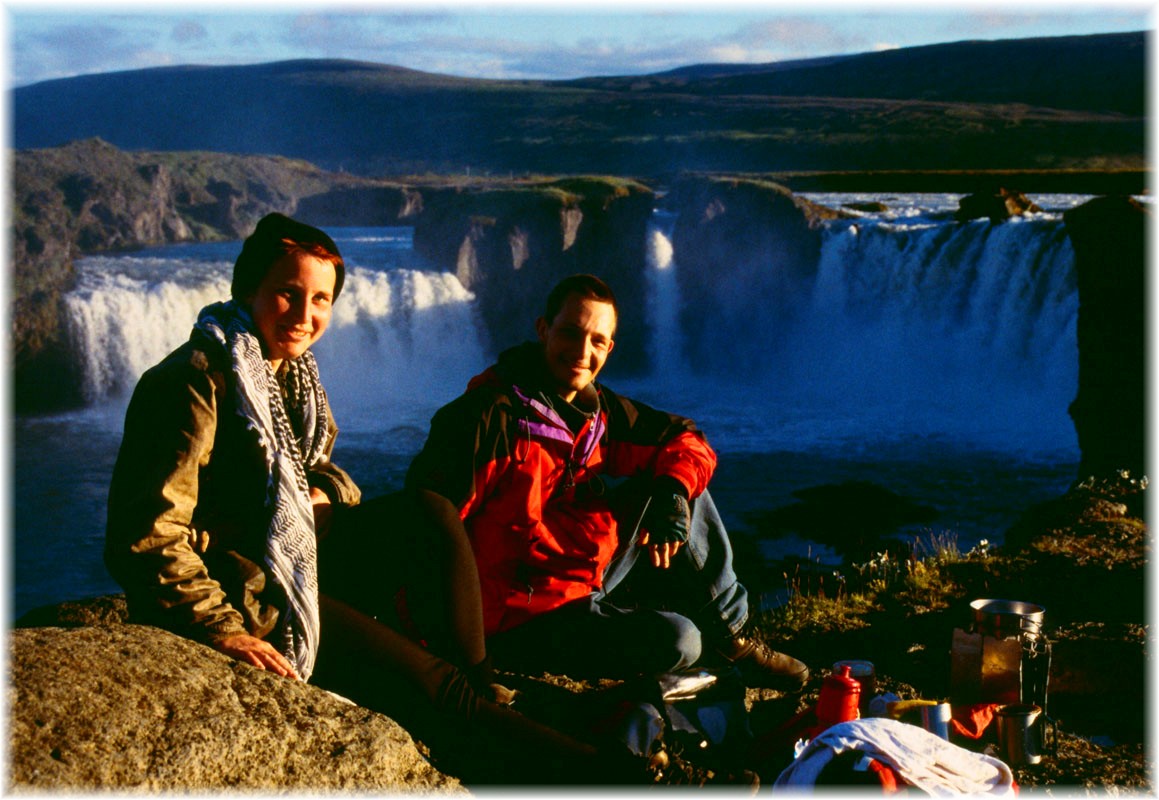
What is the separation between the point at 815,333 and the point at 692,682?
22.3 metres

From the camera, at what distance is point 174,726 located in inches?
110

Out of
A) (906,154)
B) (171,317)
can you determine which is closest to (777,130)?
Answer: (906,154)

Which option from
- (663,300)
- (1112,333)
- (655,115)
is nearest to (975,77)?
(655,115)

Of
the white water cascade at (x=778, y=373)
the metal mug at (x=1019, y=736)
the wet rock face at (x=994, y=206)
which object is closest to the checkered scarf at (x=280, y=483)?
the metal mug at (x=1019, y=736)

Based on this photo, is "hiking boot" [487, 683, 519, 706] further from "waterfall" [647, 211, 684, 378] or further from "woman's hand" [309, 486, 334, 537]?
"waterfall" [647, 211, 684, 378]

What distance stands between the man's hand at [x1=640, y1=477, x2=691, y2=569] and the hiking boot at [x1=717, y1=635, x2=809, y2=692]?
0.54 meters

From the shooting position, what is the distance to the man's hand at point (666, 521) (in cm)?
385

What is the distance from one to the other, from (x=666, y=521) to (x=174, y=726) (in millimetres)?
1662

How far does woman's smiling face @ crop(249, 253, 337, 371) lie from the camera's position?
3350 millimetres

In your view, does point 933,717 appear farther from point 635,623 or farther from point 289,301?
point 289,301

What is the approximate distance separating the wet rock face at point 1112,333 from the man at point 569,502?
9.10 meters

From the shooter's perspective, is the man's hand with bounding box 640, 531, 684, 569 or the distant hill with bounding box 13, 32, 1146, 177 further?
the distant hill with bounding box 13, 32, 1146, 177

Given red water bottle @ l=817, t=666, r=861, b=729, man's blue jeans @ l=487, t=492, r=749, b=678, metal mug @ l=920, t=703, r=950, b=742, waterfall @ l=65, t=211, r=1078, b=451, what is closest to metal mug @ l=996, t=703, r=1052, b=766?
metal mug @ l=920, t=703, r=950, b=742

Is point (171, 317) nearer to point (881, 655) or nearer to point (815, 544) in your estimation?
point (815, 544)
